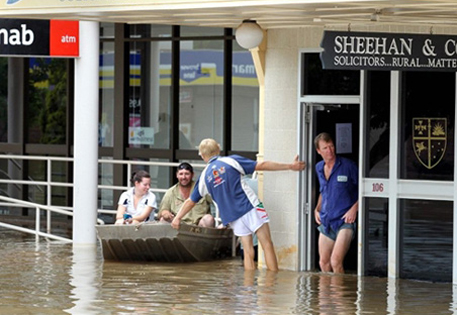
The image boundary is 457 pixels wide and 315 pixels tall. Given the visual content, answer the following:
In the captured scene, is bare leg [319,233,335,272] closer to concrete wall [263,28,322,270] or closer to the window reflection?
concrete wall [263,28,322,270]

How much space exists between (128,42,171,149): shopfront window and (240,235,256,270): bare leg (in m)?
5.92

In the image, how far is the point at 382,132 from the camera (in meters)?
12.9

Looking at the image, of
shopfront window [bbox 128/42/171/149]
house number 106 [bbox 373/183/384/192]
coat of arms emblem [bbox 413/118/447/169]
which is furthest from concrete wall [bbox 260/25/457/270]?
shopfront window [bbox 128/42/171/149]

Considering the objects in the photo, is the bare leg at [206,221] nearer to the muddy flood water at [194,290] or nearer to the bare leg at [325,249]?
the muddy flood water at [194,290]

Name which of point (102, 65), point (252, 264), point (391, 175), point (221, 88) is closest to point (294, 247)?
point (252, 264)

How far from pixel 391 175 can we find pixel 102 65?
26.8 ft

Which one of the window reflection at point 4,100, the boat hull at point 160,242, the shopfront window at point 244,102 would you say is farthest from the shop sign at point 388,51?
the window reflection at point 4,100

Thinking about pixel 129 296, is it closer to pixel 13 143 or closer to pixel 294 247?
pixel 294 247

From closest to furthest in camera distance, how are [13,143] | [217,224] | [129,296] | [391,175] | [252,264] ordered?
1. [129,296]
2. [391,175]
3. [252,264]
4. [217,224]
5. [13,143]

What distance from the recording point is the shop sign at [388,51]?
11672 mm

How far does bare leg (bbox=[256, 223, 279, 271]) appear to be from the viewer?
13.3 metres

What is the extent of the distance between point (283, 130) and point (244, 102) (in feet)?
16.5

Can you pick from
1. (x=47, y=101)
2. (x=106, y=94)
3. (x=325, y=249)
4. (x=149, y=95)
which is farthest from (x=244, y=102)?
(x=325, y=249)

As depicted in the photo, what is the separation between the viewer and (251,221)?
525 inches
